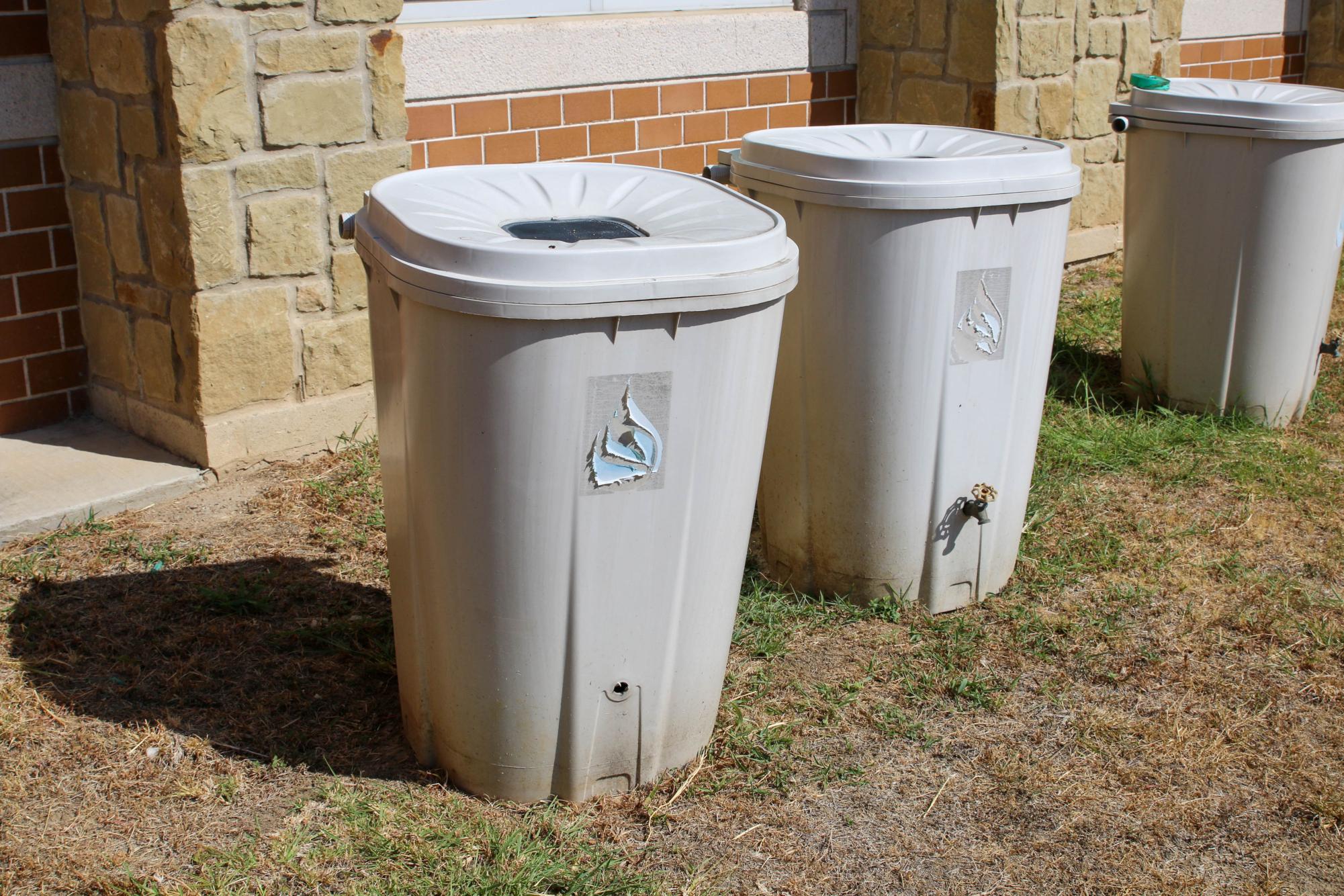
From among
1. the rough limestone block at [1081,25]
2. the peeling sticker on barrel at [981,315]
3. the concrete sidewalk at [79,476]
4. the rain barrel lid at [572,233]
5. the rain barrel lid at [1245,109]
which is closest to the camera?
the rain barrel lid at [572,233]

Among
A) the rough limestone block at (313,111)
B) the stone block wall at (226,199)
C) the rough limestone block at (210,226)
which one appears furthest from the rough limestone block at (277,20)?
the rough limestone block at (210,226)

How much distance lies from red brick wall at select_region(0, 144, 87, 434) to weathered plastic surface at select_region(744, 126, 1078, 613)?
93.3 inches

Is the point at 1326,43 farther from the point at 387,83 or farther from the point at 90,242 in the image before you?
the point at 90,242

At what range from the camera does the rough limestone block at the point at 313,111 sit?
13.2 ft

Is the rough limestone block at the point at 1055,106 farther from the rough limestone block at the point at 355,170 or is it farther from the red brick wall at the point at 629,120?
the rough limestone block at the point at 355,170

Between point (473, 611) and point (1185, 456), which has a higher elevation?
point (473, 611)

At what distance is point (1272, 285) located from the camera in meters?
4.85

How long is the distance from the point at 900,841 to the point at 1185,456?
258 cm

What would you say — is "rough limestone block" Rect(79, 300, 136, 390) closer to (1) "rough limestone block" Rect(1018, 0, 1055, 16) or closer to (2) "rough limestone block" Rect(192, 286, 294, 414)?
(2) "rough limestone block" Rect(192, 286, 294, 414)

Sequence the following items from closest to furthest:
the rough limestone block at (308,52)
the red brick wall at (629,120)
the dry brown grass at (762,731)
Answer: the dry brown grass at (762,731), the rough limestone block at (308,52), the red brick wall at (629,120)

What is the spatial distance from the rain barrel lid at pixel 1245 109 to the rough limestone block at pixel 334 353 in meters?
2.86

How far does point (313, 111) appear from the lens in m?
4.13

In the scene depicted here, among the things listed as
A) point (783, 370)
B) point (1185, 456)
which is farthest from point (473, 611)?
point (1185, 456)

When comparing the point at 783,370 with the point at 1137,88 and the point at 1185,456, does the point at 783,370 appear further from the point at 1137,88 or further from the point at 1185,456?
the point at 1137,88
